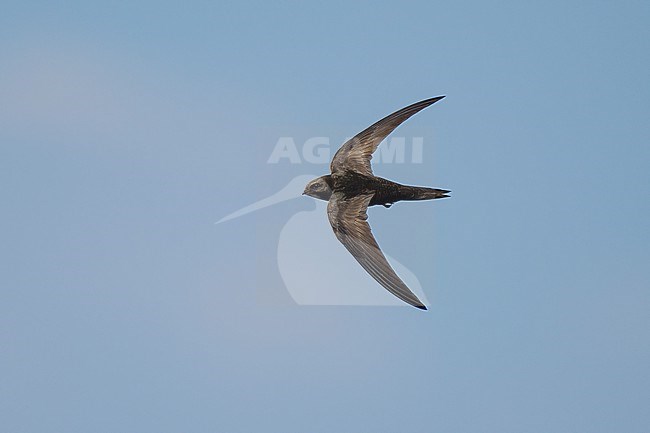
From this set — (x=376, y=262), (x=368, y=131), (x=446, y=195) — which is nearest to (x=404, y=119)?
(x=368, y=131)

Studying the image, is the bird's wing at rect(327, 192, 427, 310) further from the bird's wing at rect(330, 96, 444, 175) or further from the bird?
the bird's wing at rect(330, 96, 444, 175)

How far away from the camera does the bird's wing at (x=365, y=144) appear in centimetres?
361

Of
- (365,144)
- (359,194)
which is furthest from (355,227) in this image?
(365,144)

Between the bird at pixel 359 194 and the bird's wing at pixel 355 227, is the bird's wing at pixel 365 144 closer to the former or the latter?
the bird at pixel 359 194

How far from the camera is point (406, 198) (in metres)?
3.53

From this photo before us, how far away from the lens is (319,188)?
3.51 metres

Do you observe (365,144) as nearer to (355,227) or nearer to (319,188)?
(319,188)

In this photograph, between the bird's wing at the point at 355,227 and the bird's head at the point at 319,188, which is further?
the bird's head at the point at 319,188

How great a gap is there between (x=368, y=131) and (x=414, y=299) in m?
0.94

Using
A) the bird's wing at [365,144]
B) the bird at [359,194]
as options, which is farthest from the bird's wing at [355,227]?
the bird's wing at [365,144]

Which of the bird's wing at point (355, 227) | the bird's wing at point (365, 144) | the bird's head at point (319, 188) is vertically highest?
the bird's wing at point (365, 144)

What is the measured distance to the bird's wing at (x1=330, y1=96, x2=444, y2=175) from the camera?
3607mm

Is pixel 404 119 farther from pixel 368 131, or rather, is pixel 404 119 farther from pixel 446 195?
pixel 446 195

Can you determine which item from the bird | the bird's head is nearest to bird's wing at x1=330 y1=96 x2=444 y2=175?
the bird
